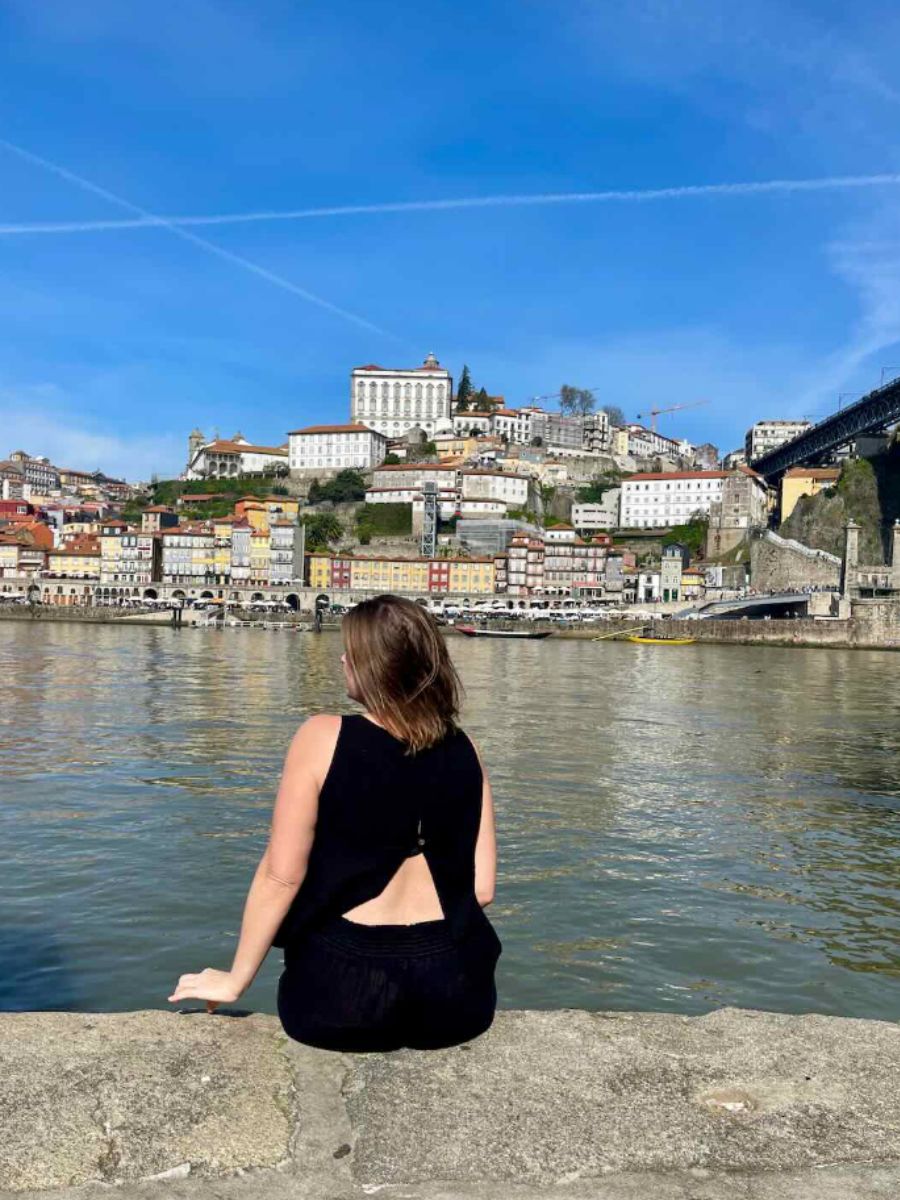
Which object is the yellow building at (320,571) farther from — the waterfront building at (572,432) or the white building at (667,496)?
the waterfront building at (572,432)

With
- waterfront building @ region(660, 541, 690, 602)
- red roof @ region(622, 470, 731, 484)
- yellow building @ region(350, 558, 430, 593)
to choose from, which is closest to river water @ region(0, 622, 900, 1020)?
yellow building @ region(350, 558, 430, 593)

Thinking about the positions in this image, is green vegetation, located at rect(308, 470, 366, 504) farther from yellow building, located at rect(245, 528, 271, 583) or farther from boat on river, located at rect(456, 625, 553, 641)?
boat on river, located at rect(456, 625, 553, 641)

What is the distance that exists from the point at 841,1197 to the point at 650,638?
Result: 7048cm

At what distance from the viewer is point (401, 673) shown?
2863 mm

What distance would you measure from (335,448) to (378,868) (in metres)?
119

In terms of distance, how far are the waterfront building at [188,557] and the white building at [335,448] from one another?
2416 centimetres

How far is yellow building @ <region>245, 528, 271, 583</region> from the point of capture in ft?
318

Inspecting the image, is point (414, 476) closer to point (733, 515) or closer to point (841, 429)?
point (733, 515)

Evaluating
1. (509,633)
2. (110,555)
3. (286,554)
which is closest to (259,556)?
(286,554)

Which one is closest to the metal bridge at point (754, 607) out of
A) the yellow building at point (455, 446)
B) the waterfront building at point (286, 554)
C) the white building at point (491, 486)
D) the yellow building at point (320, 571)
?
the white building at point (491, 486)

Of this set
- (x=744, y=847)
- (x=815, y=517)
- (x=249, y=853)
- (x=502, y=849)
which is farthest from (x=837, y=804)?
(x=815, y=517)

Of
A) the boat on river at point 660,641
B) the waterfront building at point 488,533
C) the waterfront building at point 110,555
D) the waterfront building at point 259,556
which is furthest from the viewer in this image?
the waterfront building at point 488,533

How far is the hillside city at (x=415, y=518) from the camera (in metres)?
94.6

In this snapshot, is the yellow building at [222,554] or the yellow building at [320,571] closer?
the yellow building at [320,571]
